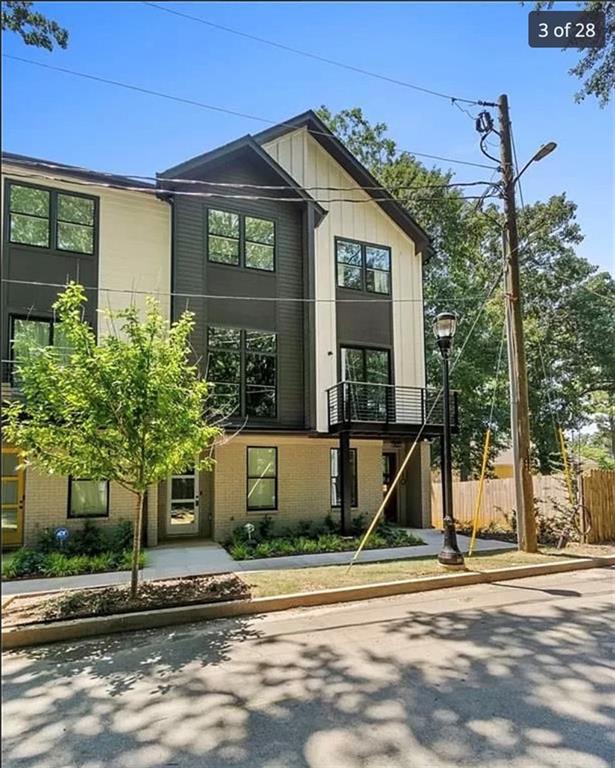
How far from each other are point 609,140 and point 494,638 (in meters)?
5.13

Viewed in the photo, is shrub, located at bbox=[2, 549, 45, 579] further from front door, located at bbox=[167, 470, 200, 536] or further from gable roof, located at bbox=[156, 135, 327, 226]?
gable roof, located at bbox=[156, 135, 327, 226]

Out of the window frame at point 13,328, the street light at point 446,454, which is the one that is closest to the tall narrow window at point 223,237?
the window frame at point 13,328

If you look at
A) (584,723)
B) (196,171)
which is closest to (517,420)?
(584,723)

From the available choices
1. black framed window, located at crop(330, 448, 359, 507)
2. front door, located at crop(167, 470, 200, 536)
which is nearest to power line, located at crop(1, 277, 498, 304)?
black framed window, located at crop(330, 448, 359, 507)

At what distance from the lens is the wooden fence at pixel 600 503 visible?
12094mm

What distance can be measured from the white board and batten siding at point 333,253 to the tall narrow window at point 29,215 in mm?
6256

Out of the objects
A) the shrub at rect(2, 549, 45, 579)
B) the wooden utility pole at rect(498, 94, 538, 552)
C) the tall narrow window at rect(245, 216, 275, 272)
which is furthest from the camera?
the tall narrow window at rect(245, 216, 275, 272)

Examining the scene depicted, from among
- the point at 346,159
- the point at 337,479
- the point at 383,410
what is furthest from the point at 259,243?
the point at 337,479

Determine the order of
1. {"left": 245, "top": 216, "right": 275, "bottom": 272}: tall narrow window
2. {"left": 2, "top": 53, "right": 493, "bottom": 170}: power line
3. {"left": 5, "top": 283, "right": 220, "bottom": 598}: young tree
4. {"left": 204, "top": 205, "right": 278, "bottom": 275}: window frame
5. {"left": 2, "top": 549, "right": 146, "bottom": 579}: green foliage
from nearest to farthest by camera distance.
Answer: {"left": 2, "top": 53, "right": 493, "bottom": 170}: power line → {"left": 5, "top": 283, "right": 220, "bottom": 598}: young tree → {"left": 2, "top": 549, "right": 146, "bottom": 579}: green foliage → {"left": 204, "top": 205, "right": 278, "bottom": 275}: window frame → {"left": 245, "top": 216, "right": 275, "bottom": 272}: tall narrow window

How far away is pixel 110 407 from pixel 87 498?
6.12m

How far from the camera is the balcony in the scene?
1318 centimetres

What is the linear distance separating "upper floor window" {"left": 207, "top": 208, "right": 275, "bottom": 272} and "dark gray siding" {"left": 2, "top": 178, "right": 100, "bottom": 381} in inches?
114

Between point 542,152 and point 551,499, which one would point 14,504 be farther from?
point 542,152

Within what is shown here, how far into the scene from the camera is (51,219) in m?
12.1
